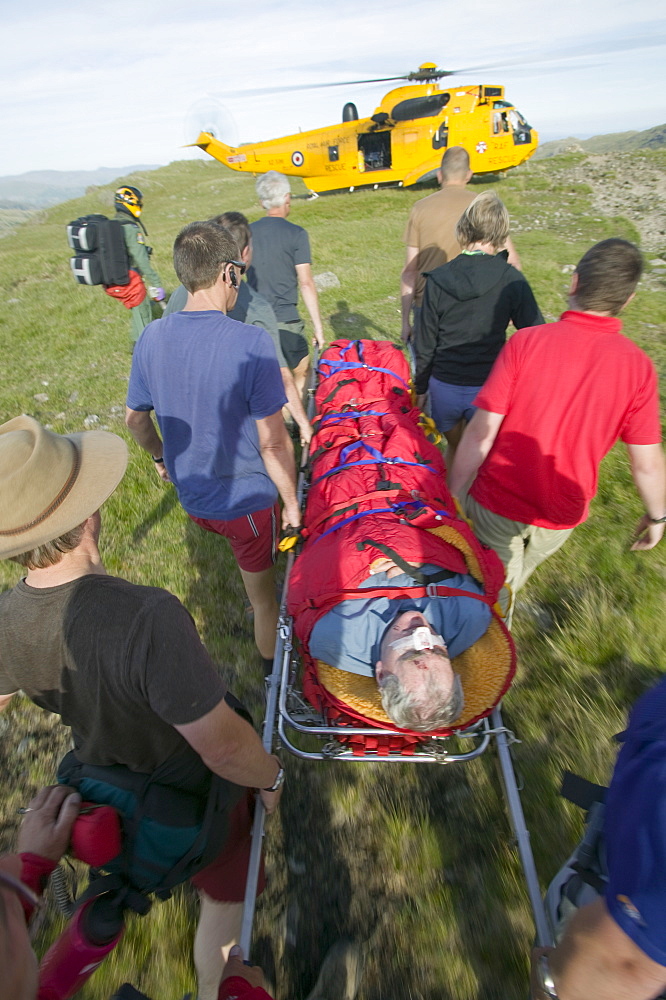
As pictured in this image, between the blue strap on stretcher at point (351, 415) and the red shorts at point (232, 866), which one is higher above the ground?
the blue strap on stretcher at point (351, 415)

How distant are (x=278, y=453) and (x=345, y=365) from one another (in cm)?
197

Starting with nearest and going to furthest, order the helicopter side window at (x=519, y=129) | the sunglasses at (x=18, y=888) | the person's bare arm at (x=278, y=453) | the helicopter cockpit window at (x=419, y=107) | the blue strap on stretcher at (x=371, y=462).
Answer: the sunglasses at (x=18, y=888), the person's bare arm at (x=278, y=453), the blue strap on stretcher at (x=371, y=462), the helicopter cockpit window at (x=419, y=107), the helicopter side window at (x=519, y=129)

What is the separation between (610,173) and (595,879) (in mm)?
28932

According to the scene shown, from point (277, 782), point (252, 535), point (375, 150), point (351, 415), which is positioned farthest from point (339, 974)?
point (375, 150)

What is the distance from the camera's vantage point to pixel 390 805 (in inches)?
→ 105

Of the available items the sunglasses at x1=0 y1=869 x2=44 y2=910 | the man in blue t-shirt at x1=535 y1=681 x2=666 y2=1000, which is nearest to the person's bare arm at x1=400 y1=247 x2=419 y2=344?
the man in blue t-shirt at x1=535 y1=681 x2=666 y2=1000

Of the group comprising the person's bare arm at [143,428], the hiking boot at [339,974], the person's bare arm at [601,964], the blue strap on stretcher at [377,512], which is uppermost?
the person's bare arm at [143,428]

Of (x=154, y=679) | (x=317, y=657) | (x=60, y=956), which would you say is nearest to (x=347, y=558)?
A: (x=317, y=657)

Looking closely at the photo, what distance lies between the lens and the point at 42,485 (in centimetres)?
142

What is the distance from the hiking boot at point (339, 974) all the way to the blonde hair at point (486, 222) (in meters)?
4.04

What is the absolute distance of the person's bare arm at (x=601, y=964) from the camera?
3.36 feet

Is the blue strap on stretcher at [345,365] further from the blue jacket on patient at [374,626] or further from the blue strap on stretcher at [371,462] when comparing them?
the blue jacket on patient at [374,626]

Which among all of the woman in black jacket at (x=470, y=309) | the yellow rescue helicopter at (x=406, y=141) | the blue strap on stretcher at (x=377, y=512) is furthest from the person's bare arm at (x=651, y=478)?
the yellow rescue helicopter at (x=406, y=141)

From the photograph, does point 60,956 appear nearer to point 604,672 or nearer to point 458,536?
point 458,536
